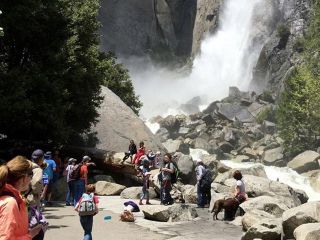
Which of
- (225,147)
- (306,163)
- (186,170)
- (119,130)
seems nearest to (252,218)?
(186,170)

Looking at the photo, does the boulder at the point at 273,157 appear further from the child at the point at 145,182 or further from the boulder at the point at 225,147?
the child at the point at 145,182

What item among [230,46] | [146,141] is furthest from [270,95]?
[146,141]

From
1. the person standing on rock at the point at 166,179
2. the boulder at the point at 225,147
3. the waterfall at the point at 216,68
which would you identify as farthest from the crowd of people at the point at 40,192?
the waterfall at the point at 216,68

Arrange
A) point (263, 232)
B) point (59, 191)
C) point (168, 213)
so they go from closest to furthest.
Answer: point (263, 232) → point (168, 213) → point (59, 191)

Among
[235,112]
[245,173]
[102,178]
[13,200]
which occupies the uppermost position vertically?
[235,112]

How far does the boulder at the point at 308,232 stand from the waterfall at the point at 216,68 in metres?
72.0

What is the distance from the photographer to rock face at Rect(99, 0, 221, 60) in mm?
92875

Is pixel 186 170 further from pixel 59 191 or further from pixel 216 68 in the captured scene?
pixel 216 68

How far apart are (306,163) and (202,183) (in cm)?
2609

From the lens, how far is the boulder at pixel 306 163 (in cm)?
3891

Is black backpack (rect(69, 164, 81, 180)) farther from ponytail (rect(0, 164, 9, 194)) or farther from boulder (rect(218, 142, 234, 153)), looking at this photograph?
boulder (rect(218, 142, 234, 153))

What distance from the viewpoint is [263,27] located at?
8162 cm

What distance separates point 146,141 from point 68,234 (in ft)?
53.4

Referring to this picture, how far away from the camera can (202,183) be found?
15.9 meters
